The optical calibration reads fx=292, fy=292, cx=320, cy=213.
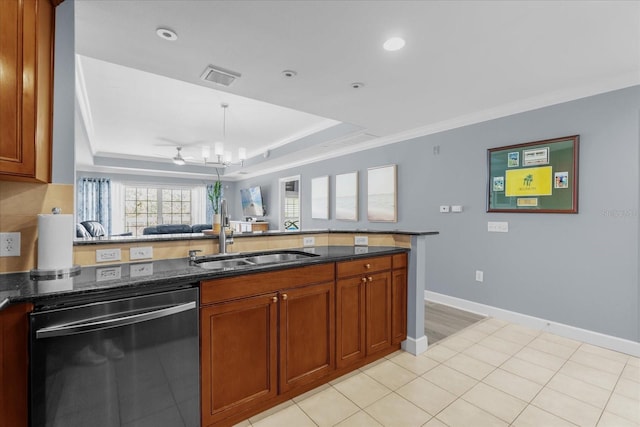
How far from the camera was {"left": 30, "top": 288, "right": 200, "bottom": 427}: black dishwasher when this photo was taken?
1.15 m

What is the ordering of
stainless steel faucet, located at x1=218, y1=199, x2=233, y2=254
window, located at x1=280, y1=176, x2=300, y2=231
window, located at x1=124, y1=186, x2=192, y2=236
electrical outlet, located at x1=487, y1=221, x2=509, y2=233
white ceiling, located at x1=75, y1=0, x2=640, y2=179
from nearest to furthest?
white ceiling, located at x1=75, y1=0, x2=640, y2=179, stainless steel faucet, located at x1=218, y1=199, x2=233, y2=254, electrical outlet, located at x1=487, y1=221, x2=509, y2=233, window, located at x1=280, y1=176, x2=300, y2=231, window, located at x1=124, y1=186, x2=192, y2=236

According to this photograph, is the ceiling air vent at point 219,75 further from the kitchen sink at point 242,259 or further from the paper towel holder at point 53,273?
the paper towel holder at point 53,273

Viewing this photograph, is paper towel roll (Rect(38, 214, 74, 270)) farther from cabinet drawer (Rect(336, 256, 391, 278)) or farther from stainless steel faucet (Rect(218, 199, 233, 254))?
cabinet drawer (Rect(336, 256, 391, 278))

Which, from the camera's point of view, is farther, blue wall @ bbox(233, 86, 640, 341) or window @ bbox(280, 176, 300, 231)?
window @ bbox(280, 176, 300, 231)

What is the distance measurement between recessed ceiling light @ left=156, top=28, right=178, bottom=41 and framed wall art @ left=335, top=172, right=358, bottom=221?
352cm

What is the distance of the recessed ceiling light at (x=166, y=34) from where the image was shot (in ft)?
6.12

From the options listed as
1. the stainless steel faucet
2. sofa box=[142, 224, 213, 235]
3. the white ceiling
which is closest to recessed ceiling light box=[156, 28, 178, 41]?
the white ceiling

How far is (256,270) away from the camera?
1673 millimetres

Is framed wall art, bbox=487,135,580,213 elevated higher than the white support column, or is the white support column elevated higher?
framed wall art, bbox=487,135,580,213

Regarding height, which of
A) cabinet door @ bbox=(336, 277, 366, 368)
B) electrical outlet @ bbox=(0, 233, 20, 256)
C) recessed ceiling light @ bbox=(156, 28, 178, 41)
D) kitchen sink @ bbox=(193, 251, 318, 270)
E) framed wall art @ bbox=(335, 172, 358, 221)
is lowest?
cabinet door @ bbox=(336, 277, 366, 368)

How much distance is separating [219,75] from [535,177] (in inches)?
126

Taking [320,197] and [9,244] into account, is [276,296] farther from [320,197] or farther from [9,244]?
[320,197]

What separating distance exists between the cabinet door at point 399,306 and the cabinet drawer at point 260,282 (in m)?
0.72

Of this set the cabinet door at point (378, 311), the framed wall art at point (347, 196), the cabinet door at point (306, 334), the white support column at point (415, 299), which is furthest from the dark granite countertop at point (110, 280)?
the framed wall art at point (347, 196)
